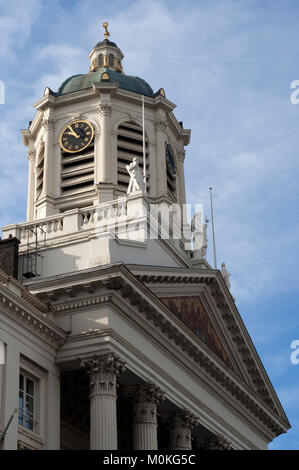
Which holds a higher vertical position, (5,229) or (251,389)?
(5,229)

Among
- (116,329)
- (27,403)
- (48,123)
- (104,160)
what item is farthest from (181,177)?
(27,403)

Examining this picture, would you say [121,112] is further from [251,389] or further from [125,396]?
[125,396]

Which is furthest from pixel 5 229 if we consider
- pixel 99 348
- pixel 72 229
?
pixel 99 348

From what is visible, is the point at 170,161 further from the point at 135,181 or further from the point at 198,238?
the point at 135,181

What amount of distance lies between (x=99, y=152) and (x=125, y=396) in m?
18.8

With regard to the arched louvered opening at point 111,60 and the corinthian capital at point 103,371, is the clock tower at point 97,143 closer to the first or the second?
the arched louvered opening at point 111,60

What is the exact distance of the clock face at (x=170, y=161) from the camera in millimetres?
53719

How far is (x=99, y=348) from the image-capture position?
3256cm

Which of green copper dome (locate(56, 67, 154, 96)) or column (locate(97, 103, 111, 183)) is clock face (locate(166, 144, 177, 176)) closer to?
green copper dome (locate(56, 67, 154, 96))

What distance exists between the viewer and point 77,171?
167 ft

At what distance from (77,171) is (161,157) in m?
4.82

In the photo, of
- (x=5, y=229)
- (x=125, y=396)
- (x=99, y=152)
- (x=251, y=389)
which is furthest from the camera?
(x=99, y=152)

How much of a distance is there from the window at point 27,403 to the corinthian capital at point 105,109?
2306 centimetres

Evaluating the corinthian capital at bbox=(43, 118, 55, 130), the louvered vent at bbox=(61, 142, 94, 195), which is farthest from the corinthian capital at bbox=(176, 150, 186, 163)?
the corinthian capital at bbox=(43, 118, 55, 130)
